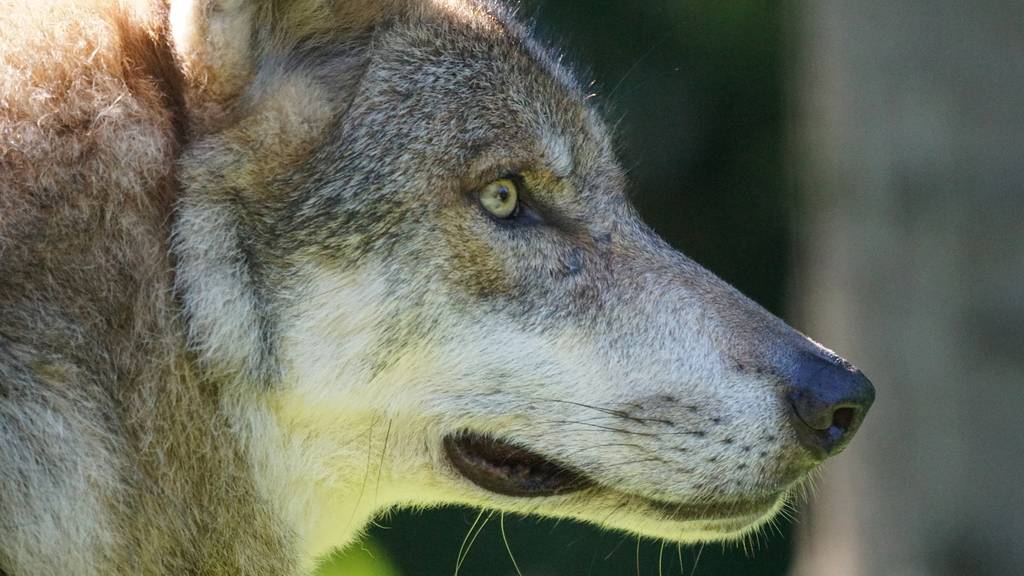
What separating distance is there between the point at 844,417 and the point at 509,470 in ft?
3.01

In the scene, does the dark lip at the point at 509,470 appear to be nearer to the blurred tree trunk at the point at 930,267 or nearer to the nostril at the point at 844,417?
the nostril at the point at 844,417

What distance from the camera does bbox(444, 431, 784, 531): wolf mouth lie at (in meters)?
3.52

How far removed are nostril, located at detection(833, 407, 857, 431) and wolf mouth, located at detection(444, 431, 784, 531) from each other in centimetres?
25

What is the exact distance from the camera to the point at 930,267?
5.78 meters

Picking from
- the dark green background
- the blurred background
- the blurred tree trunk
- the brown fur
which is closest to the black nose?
the brown fur

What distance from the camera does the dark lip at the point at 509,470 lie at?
3.53 metres

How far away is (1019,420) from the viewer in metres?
5.64

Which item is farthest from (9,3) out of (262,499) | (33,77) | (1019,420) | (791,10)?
(791,10)

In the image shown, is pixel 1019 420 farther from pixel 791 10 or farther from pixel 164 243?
pixel 164 243

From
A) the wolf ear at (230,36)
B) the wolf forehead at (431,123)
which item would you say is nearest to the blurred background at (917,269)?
the wolf forehead at (431,123)

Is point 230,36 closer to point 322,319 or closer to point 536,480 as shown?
point 322,319

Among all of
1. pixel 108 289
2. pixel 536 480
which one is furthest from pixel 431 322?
pixel 108 289

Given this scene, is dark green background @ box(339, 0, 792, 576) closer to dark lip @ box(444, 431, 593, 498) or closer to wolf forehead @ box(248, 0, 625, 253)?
wolf forehead @ box(248, 0, 625, 253)

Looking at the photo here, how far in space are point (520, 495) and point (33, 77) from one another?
1.64 metres
